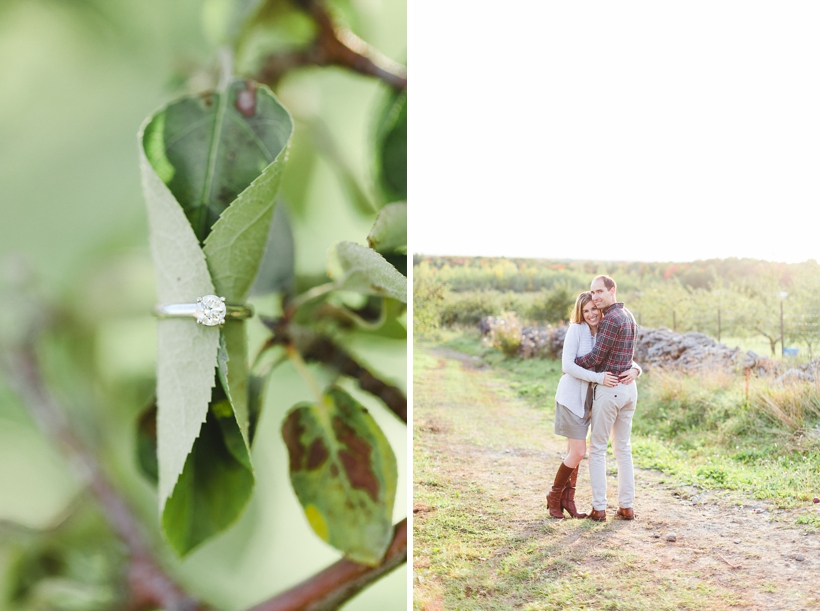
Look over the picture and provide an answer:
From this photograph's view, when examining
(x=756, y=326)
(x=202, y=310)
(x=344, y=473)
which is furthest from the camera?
(x=756, y=326)

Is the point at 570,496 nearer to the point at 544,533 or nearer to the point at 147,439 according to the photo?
the point at 544,533

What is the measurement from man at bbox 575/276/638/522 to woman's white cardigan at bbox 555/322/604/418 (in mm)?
11

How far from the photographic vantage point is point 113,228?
789mm

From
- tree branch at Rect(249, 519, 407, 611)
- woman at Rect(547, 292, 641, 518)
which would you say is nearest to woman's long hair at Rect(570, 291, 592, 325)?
woman at Rect(547, 292, 641, 518)

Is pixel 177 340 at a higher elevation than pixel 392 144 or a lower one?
lower

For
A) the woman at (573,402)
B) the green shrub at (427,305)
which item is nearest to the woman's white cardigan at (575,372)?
the woman at (573,402)

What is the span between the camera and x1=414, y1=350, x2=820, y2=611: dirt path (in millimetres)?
871

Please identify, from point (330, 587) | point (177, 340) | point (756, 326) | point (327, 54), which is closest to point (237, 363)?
point (177, 340)

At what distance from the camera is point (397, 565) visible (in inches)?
33.4

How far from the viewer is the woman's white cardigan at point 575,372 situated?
0.91 metres

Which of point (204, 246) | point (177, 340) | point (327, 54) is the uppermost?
point (327, 54)

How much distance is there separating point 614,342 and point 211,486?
2.00ft

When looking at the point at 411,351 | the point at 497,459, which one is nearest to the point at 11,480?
the point at 411,351

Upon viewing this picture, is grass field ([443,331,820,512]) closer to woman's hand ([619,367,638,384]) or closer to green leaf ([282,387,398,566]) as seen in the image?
woman's hand ([619,367,638,384])
